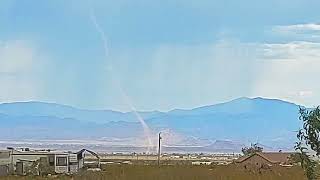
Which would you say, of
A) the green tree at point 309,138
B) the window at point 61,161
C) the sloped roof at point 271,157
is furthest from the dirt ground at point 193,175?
the sloped roof at point 271,157

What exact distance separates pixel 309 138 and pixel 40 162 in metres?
50.4

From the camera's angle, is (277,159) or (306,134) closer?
(306,134)

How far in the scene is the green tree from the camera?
46.3 feet

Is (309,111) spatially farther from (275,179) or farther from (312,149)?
(275,179)

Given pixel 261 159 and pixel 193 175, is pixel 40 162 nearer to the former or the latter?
pixel 261 159

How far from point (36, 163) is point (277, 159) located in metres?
25.2

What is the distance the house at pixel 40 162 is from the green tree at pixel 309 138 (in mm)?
44740

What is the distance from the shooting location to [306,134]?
14.4 m

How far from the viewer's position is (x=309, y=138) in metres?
14.4

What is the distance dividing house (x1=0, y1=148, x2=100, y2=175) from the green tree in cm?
4474

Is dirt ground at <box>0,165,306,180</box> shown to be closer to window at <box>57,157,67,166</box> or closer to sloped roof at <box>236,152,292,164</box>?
window at <box>57,157,67,166</box>

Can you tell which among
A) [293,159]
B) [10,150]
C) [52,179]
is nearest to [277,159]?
[10,150]

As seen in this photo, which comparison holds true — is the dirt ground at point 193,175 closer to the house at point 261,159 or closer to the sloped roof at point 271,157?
the house at point 261,159

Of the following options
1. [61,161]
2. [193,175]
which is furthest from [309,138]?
[61,161]
